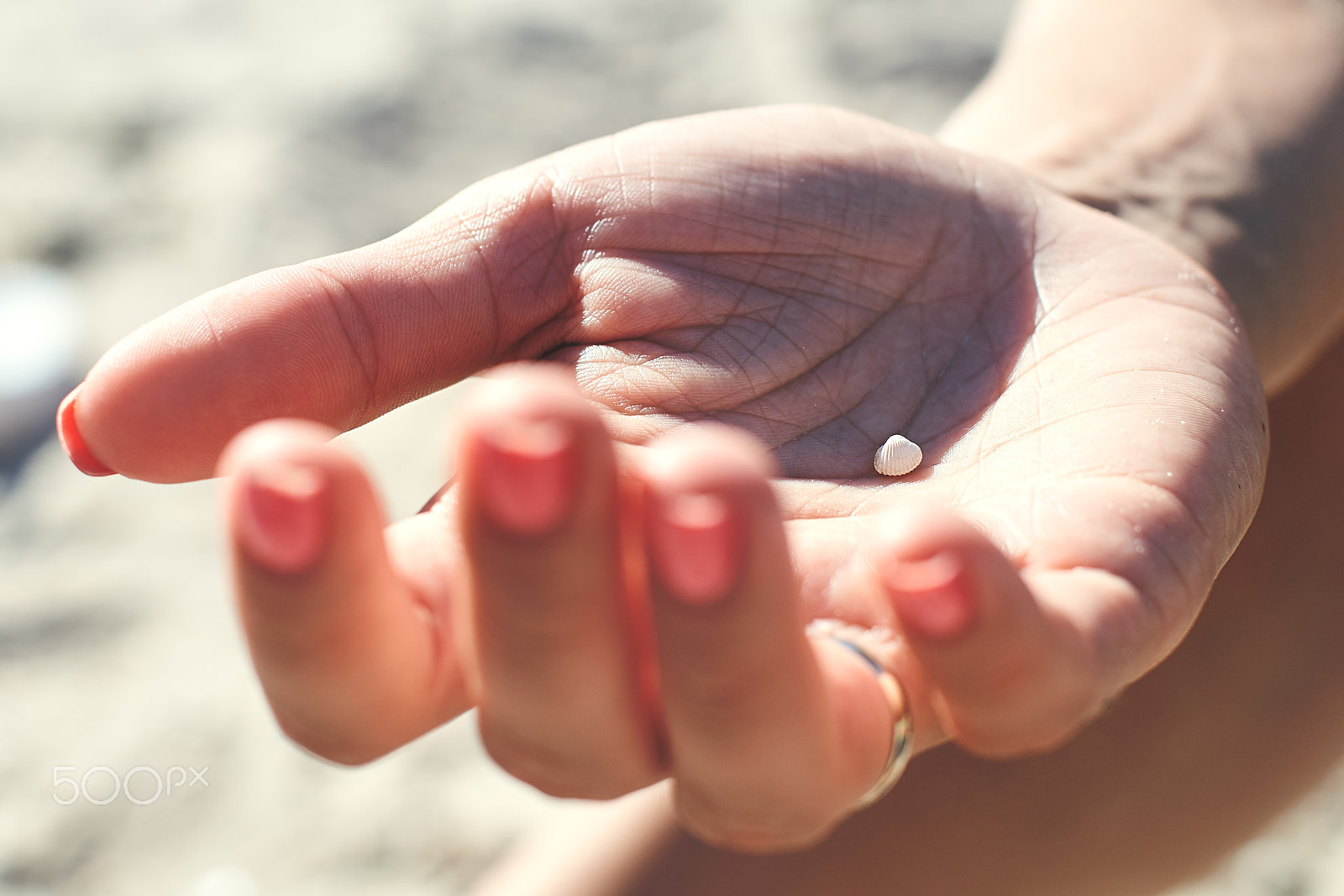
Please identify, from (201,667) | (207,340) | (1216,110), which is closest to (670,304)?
(207,340)

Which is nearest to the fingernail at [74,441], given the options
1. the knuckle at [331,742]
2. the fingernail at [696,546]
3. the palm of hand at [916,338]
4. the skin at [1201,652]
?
the knuckle at [331,742]

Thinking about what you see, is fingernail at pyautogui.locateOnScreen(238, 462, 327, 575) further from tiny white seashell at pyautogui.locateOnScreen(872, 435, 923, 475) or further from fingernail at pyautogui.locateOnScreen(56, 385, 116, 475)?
tiny white seashell at pyautogui.locateOnScreen(872, 435, 923, 475)

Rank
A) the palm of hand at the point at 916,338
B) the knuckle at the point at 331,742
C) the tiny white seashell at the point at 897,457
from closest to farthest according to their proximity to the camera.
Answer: the knuckle at the point at 331,742
the palm of hand at the point at 916,338
the tiny white seashell at the point at 897,457

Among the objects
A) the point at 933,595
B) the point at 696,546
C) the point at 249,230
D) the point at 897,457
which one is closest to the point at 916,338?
the point at 897,457

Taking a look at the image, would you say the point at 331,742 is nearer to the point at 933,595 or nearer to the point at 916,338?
the point at 933,595

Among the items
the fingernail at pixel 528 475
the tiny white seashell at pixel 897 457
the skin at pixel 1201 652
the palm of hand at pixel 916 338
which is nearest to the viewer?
the fingernail at pixel 528 475

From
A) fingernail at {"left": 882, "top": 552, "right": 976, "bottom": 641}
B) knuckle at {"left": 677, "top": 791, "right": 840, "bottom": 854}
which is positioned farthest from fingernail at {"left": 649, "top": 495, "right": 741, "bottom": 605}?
knuckle at {"left": 677, "top": 791, "right": 840, "bottom": 854}

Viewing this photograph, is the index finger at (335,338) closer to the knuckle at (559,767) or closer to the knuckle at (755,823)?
the knuckle at (559,767)

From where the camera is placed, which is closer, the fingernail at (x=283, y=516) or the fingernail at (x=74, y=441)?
the fingernail at (x=283, y=516)
